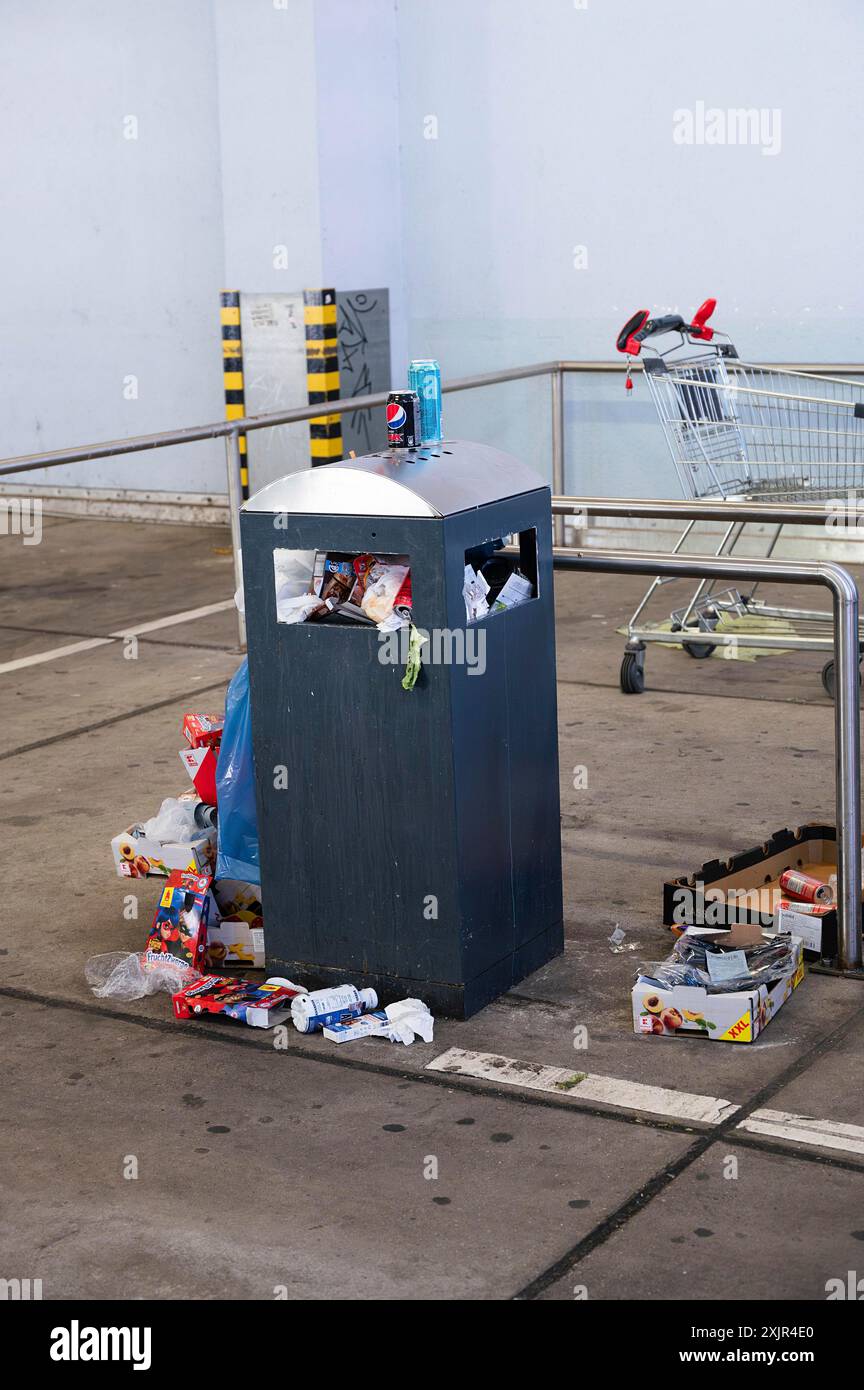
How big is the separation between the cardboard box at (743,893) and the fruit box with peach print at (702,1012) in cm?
34

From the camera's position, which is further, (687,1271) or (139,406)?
(139,406)

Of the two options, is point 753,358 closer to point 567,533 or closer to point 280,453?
point 567,533

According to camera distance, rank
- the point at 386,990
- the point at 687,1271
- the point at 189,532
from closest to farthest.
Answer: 1. the point at 687,1271
2. the point at 386,990
3. the point at 189,532

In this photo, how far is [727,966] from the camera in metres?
3.62

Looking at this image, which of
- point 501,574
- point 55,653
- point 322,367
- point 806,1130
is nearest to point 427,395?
point 501,574

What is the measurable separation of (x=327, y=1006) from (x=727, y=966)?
88 centimetres

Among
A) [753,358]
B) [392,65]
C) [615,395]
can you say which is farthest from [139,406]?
[753,358]

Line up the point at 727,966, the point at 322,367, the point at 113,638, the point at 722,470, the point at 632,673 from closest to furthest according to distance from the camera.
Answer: the point at 727,966, the point at 632,673, the point at 722,470, the point at 113,638, the point at 322,367

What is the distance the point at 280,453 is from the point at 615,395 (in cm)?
202

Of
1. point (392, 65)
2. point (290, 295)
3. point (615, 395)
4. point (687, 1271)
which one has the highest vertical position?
point (392, 65)

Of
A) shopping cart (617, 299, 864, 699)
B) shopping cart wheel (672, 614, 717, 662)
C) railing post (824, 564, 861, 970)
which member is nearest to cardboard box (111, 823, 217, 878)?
railing post (824, 564, 861, 970)

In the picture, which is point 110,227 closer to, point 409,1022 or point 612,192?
point 612,192

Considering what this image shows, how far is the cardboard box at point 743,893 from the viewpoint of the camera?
3924mm

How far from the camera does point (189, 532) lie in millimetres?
10273
